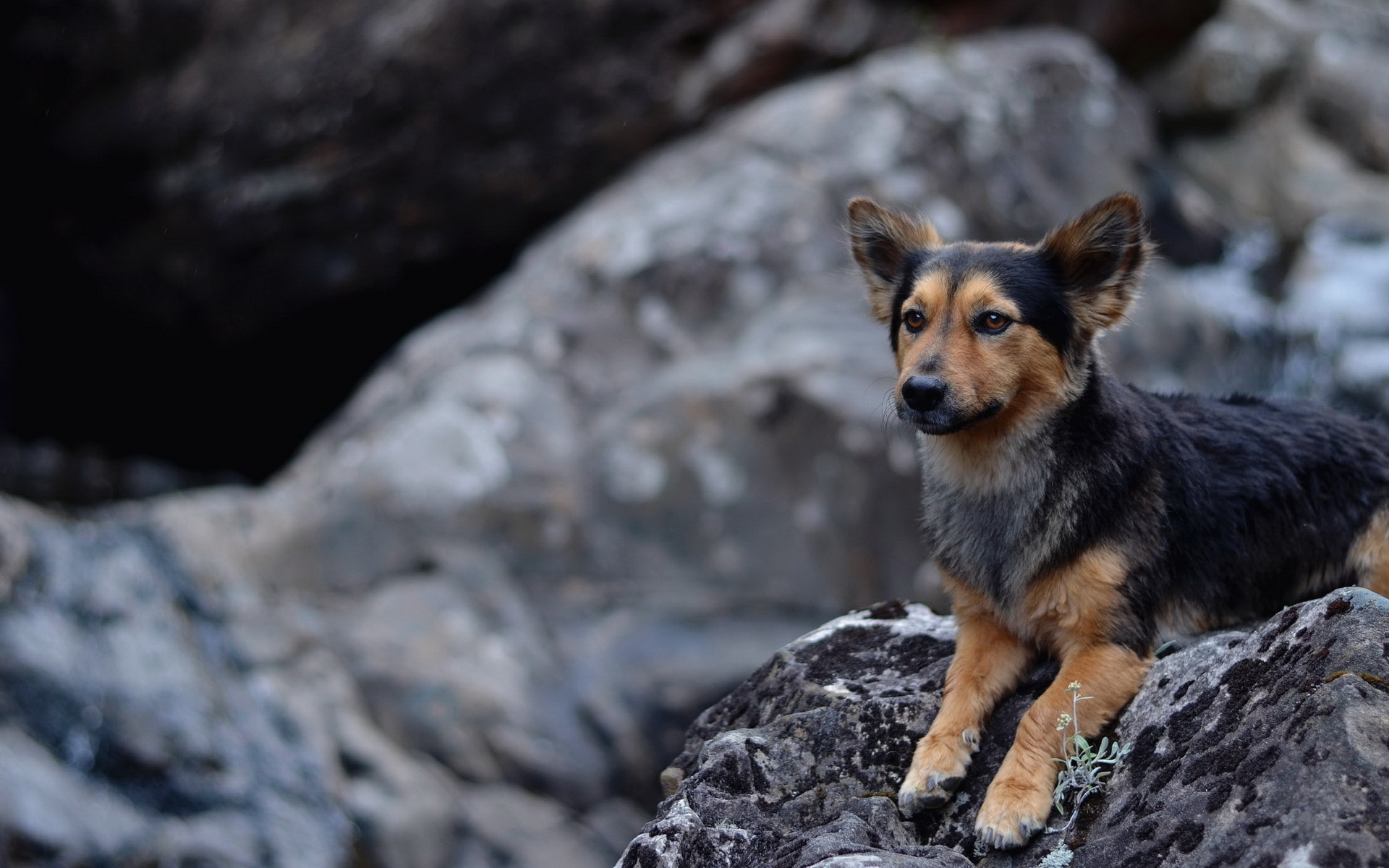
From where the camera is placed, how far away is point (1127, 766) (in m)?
3.54

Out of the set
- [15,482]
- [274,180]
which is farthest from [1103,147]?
[15,482]

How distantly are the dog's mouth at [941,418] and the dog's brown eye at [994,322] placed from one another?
29 centimetres

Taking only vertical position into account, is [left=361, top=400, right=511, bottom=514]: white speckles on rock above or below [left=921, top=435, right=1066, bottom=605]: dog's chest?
above

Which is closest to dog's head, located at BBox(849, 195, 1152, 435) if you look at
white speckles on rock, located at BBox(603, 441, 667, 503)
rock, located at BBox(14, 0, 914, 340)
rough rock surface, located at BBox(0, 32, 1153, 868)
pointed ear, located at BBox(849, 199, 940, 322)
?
pointed ear, located at BBox(849, 199, 940, 322)

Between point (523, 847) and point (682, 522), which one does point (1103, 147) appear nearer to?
point (682, 522)

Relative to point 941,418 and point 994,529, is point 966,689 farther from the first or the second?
point 941,418

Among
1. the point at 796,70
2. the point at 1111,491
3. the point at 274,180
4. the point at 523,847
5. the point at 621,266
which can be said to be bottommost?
the point at 523,847

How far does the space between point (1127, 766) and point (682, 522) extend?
5845 mm

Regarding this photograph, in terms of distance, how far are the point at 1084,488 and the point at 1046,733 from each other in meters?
0.94

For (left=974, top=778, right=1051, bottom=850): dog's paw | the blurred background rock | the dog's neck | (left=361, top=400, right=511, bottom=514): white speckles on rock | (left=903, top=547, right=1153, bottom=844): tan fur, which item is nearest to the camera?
(left=974, top=778, right=1051, bottom=850): dog's paw

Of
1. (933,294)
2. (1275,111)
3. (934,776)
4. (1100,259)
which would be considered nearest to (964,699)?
(934,776)

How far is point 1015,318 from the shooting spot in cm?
432

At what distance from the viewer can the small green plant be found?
352 centimetres

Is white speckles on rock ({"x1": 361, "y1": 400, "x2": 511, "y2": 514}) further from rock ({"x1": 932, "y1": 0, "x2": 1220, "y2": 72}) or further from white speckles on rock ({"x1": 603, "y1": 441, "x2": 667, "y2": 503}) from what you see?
rock ({"x1": 932, "y1": 0, "x2": 1220, "y2": 72})
